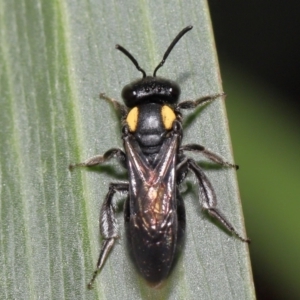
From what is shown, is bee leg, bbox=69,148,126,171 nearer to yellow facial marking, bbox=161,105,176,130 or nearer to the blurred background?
yellow facial marking, bbox=161,105,176,130

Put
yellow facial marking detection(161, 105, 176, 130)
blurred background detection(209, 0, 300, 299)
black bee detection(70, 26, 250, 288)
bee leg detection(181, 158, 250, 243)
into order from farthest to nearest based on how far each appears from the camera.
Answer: blurred background detection(209, 0, 300, 299), yellow facial marking detection(161, 105, 176, 130), bee leg detection(181, 158, 250, 243), black bee detection(70, 26, 250, 288)

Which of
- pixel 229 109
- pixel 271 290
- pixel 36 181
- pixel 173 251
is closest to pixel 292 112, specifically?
pixel 229 109

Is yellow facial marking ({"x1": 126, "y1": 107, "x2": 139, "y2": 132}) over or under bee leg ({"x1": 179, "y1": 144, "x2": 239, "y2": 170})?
over

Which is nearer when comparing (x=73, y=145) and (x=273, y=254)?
(x=73, y=145)

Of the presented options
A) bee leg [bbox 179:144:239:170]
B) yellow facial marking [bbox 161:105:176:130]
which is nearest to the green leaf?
bee leg [bbox 179:144:239:170]

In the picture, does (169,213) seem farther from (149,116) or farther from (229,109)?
(229,109)

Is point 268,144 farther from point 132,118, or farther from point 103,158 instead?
point 103,158

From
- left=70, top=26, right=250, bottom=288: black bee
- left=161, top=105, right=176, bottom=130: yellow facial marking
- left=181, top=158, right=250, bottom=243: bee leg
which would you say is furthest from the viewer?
left=161, top=105, right=176, bottom=130: yellow facial marking
